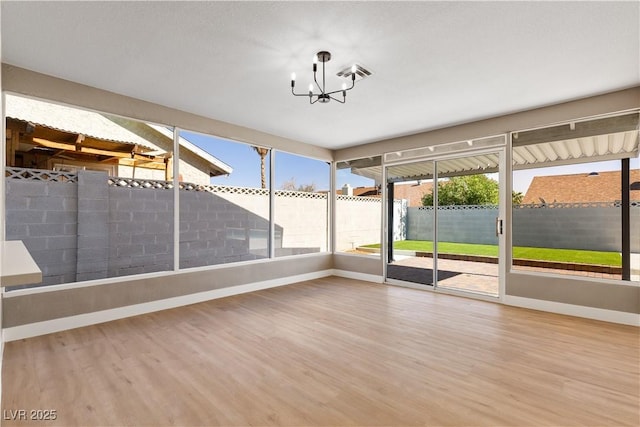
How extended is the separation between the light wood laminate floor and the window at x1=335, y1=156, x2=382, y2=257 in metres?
2.32

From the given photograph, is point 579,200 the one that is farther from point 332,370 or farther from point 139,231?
point 139,231

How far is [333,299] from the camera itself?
4516 millimetres

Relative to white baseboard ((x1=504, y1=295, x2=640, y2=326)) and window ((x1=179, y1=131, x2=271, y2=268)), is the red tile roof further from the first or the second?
window ((x1=179, y1=131, x2=271, y2=268))

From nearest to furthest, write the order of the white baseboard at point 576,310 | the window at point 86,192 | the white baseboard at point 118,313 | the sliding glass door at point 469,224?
the white baseboard at point 118,313 → the window at point 86,192 → the white baseboard at point 576,310 → the sliding glass door at point 469,224

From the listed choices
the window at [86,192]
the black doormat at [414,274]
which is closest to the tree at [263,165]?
the window at [86,192]

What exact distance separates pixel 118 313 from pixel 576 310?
5.49m

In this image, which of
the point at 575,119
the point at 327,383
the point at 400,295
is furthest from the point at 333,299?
the point at 575,119

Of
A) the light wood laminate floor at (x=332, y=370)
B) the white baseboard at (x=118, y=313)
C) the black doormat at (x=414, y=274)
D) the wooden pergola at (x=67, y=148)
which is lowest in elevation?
the light wood laminate floor at (x=332, y=370)

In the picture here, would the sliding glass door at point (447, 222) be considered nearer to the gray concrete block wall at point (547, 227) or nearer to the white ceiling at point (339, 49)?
the gray concrete block wall at point (547, 227)

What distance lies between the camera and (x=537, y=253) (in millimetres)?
4184

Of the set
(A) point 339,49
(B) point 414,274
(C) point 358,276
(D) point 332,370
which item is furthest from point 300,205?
(D) point 332,370

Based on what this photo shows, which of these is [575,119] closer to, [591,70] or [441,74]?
[591,70]

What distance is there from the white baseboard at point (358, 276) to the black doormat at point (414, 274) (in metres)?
0.22

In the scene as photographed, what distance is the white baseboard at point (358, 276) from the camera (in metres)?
5.67
